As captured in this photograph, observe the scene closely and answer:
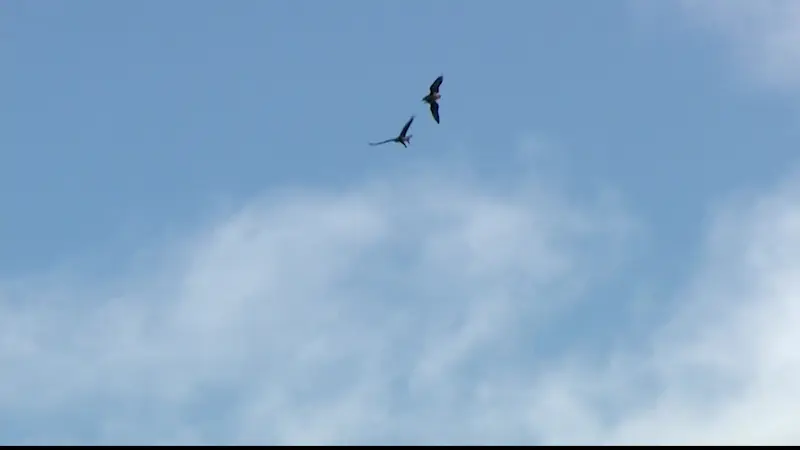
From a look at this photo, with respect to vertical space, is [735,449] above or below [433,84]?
below

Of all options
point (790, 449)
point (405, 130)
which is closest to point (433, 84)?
point (405, 130)

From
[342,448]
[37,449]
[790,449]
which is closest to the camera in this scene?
[37,449]

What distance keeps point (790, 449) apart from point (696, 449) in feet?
9.83

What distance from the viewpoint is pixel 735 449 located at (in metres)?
24.5

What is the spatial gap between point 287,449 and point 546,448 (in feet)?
20.8

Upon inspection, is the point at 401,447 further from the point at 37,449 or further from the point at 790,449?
the point at 790,449

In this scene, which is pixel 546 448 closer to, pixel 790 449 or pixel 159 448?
pixel 790 449

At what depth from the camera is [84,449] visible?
73.9 ft

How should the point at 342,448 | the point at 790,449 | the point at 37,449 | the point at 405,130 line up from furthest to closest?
1. the point at 405,130
2. the point at 790,449
3. the point at 342,448
4. the point at 37,449

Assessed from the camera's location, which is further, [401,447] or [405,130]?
[405,130]

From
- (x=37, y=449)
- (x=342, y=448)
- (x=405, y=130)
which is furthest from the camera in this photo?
(x=405, y=130)

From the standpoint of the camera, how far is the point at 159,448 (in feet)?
75.0

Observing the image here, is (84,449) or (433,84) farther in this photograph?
(433,84)

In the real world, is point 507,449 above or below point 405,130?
below
